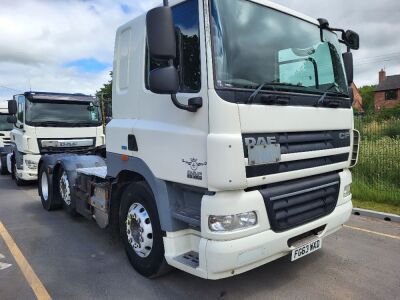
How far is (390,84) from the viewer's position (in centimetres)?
6009

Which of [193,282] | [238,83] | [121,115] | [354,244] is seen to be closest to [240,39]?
[238,83]

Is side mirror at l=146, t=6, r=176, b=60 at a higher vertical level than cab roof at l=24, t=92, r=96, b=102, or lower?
lower

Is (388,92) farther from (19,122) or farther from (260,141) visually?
(260,141)

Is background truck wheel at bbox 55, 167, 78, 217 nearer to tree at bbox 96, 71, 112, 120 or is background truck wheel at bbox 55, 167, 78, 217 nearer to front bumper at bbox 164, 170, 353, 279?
tree at bbox 96, 71, 112, 120

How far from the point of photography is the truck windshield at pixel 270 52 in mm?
3172

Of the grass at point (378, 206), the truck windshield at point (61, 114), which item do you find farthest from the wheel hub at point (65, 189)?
the grass at point (378, 206)

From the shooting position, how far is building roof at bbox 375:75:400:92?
58944 mm

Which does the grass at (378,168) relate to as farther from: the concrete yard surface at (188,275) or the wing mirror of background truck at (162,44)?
the wing mirror of background truck at (162,44)

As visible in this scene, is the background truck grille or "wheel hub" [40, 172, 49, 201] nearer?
the background truck grille

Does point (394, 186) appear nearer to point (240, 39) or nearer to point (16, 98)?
point (240, 39)

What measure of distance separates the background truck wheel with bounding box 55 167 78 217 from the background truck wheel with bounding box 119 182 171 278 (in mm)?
2244

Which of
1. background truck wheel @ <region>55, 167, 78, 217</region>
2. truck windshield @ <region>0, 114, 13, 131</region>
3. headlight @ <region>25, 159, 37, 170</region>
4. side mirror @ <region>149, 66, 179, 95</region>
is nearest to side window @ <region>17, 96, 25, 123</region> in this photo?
headlight @ <region>25, 159, 37, 170</region>

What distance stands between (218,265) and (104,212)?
7.71 ft

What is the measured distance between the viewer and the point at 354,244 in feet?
16.8
